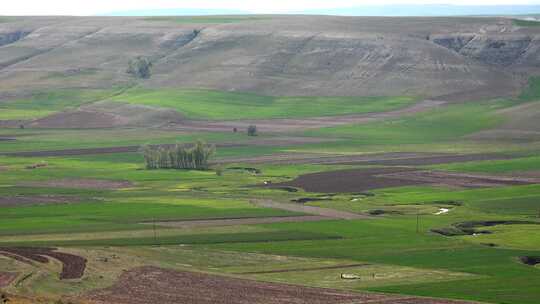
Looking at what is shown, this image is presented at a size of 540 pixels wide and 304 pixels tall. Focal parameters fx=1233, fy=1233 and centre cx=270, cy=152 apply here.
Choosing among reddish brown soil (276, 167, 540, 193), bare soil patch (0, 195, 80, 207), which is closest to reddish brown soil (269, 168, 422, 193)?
reddish brown soil (276, 167, 540, 193)

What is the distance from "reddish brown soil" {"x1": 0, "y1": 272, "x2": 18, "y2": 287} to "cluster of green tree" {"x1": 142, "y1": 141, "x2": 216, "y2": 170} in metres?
62.4

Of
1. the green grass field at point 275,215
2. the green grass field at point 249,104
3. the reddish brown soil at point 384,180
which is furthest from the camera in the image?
the green grass field at point 249,104

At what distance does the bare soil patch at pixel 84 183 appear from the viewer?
4469 inches

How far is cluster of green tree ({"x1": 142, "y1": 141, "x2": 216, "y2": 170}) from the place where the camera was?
431 feet

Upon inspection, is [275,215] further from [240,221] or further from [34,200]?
[34,200]

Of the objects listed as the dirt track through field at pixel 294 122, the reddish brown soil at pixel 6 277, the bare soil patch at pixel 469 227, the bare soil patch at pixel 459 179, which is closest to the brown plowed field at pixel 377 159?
the bare soil patch at pixel 459 179

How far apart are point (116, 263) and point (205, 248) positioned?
319 inches

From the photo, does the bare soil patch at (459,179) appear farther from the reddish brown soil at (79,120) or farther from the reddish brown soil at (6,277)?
the reddish brown soil at (79,120)

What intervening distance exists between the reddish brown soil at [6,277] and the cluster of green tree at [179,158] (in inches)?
2457

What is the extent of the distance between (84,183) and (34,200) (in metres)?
14.6

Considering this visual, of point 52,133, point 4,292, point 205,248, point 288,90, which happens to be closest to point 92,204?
point 205,248

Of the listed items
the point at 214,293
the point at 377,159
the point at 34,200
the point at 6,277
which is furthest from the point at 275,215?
the point at 377,159

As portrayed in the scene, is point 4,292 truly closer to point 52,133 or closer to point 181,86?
point 52,133

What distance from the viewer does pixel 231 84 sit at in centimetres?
19938
